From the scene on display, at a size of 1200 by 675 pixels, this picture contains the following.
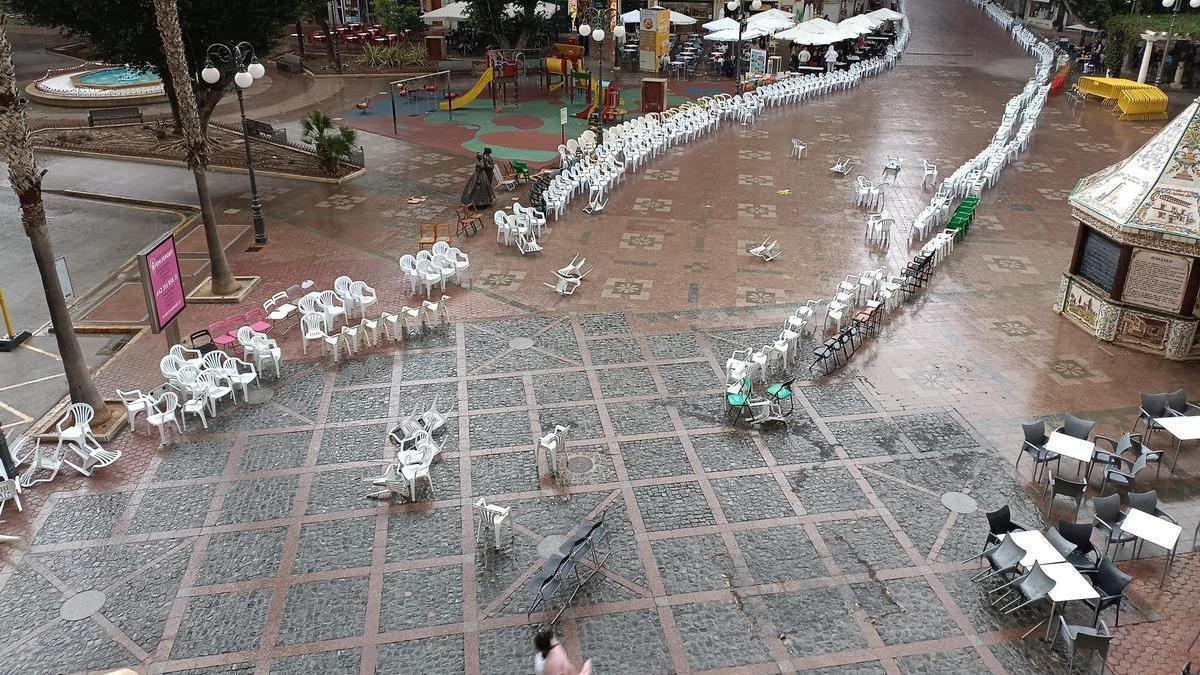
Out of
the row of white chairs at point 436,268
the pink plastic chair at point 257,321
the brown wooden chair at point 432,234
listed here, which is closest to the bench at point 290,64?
the brown wooden chair at point 432,234

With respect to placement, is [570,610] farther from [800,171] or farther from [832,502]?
[800,171]

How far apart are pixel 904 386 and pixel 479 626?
8.38 metres

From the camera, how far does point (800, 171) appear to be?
86.7ft

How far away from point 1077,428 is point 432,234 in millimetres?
14640

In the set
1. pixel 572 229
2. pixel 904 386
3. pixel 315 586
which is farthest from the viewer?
pixel 572 229

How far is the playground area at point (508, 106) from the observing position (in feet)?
99.7

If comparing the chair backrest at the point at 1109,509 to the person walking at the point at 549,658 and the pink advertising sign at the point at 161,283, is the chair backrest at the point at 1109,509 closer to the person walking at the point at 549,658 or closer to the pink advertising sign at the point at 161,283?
the person walking at the point at 549,658

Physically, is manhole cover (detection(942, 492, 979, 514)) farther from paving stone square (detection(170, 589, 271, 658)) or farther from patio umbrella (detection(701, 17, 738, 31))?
patio umbrella (detection(701, 17, 738, 31))

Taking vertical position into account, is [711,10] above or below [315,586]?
above

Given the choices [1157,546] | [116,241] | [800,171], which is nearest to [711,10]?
[800,171]

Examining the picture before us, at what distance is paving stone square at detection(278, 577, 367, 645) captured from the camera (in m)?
9.39

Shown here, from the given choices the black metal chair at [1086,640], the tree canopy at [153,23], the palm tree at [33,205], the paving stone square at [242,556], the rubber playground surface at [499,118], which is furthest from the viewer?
the rubber playground surface at [499,118]

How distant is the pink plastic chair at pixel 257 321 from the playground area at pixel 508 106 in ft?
41.9

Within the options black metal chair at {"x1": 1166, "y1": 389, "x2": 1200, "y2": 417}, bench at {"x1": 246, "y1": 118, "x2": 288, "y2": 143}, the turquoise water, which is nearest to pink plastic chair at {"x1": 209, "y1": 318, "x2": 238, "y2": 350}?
bench at {"x1": 246, "y1": 118, "x2": 288, "y2": 143}
